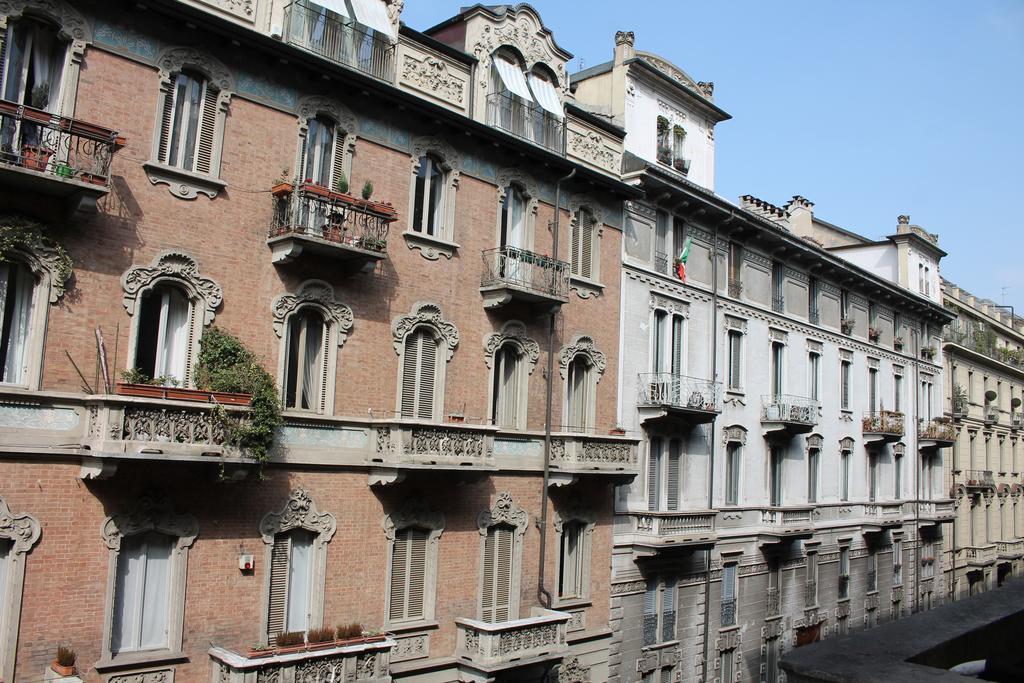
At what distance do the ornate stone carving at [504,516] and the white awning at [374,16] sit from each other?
1120 centimetres

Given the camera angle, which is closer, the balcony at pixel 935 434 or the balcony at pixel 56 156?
the balcony at pixel 56 156

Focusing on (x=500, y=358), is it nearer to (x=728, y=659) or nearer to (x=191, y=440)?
(x=191, y=440)

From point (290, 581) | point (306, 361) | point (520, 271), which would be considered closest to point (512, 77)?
point (520, 271)

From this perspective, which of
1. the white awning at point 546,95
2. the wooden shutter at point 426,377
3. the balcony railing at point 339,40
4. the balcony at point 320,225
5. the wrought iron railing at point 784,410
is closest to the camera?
the balcony at point 320,225

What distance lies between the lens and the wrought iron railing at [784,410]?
3181cm

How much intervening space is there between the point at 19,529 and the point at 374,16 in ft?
41.5

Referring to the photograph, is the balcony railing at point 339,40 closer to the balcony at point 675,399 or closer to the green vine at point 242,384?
the green vine at point 242,384

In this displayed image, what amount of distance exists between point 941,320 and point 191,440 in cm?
4255

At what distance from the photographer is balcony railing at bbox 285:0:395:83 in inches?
718

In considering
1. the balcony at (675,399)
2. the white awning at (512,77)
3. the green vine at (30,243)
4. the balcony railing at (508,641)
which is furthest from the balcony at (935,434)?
the green vine at (30,243)

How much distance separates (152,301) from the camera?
16.2 metres

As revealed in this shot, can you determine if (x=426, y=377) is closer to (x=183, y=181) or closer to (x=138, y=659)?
(x=183, y=181)

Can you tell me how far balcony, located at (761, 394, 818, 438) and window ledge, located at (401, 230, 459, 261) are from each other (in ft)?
51.8

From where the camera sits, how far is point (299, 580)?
17.8 metres
